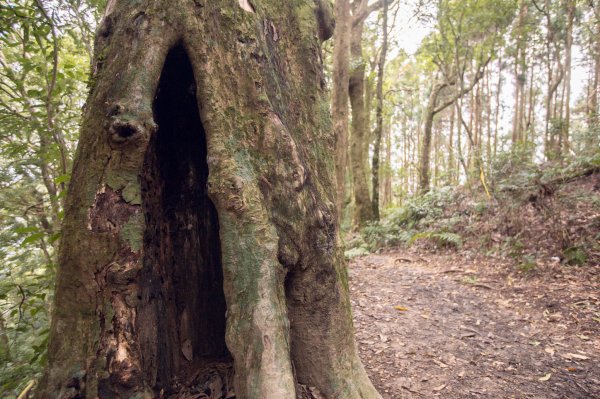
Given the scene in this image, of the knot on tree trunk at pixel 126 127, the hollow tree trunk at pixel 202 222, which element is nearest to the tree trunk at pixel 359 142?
the hollow tree trunk at pixel 202 222

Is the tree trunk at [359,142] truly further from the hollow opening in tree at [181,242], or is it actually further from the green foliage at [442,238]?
the hollow opening in tree at [181,242]

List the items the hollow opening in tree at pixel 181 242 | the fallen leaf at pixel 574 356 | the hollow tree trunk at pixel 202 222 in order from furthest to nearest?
the fallen leaf at pixel 574 356, the hollow opening in tree at pixel 181 242, the hollow tree trunk at pixel 202 222

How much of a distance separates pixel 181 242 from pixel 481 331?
12.2ft

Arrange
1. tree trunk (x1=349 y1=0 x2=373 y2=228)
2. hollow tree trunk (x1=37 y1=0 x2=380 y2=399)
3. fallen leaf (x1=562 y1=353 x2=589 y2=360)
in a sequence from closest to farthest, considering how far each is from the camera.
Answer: hollow tree trunk (x1=37 y1=0 x2=380 y2=399) < fallen leaf (x1=562 y1=353 x2=589 y2=360) < tree trunk (x1=349 y1=0 x2=373 y2=228)

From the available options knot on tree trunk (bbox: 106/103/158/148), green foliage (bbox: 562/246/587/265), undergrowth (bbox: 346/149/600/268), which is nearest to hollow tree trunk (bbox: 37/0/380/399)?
knot on tree trunk (bbox: 106/103/158/148)

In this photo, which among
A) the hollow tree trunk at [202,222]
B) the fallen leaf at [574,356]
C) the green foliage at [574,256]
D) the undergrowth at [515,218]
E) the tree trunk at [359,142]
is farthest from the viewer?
the tree trunk at [359,142]

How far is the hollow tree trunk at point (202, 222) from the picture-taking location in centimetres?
180

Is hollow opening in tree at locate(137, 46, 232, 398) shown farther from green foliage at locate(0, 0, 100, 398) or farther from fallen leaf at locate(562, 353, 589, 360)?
fallen leaf at locate(562, 353, 589, 360)

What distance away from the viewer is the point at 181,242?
2371 mm

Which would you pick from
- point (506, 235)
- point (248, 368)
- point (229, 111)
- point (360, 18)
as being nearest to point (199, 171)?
point (229, 111)

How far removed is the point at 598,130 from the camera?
761 cm

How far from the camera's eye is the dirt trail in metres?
3.04

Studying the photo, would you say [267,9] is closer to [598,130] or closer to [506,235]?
[506,235]

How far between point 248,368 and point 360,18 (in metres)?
9.81
